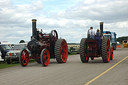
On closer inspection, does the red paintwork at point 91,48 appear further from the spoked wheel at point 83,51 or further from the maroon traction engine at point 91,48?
the spoked wheel at point 83,51

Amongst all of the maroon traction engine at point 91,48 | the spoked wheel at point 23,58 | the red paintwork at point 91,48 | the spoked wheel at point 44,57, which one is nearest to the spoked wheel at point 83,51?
the maroon traction engine at point 91,48

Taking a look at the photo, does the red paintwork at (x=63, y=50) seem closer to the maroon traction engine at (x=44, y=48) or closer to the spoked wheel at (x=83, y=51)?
the maroon traction engine at (x=44, y=48)

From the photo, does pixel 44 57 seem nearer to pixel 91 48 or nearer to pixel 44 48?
pixel 44 48

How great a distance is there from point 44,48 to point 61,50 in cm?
158

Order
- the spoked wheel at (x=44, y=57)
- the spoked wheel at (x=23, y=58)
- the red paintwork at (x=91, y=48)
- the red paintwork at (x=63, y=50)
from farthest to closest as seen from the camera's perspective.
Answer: the red paintwork at (x=63, y=50)
the red paintwork at (x=91, y=48)
the spoked wheel at (x=23, y=58)
the spoked wheel at (x=44, y=57)

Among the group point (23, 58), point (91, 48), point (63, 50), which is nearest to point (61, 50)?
point (63, 50)

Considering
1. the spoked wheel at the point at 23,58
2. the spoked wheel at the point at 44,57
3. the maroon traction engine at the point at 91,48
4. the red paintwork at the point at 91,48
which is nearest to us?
the spoked wheel at the point at 44,57

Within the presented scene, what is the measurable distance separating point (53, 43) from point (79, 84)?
9.63m

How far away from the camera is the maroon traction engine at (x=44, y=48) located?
1647cm

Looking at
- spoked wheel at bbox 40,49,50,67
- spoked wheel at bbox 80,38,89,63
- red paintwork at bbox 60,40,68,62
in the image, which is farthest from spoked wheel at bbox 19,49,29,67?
spoked wheel at bbox 80,38,89,63

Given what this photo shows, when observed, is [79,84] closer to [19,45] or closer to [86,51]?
[86,51]

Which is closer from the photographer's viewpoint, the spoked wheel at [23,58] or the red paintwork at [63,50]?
the spoked wheel at [23,58]

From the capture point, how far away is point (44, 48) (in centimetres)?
1722

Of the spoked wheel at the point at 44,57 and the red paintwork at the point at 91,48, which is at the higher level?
the red paintwork at the point at 91,48
